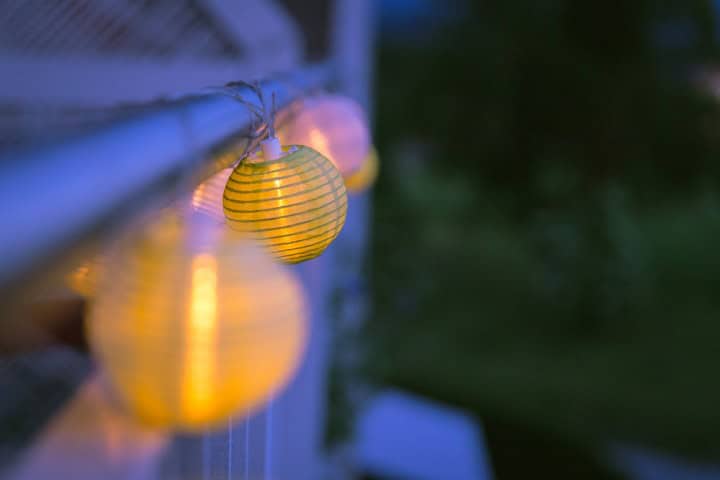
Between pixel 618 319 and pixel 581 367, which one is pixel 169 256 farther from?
pixel 618 319

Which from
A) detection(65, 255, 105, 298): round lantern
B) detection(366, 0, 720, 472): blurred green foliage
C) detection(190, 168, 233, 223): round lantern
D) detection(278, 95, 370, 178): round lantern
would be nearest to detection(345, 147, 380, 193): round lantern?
detection(278, 95, 370, 178): round lantern

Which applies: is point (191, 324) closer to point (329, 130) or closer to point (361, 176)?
point (329, 130)

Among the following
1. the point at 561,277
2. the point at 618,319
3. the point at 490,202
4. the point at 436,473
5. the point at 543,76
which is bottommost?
the point at 436,473

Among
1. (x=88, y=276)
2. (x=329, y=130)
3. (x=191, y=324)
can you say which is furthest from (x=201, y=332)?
(x=329, y=130)

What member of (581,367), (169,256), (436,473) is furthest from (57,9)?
(581,367)

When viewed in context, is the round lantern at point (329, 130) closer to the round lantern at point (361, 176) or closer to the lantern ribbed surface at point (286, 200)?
the round lantern at point (361, 176)

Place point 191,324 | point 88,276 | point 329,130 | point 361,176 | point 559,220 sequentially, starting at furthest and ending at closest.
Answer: point 559,220
point 361,176
point 329,130
point 88,276
point 191,324
